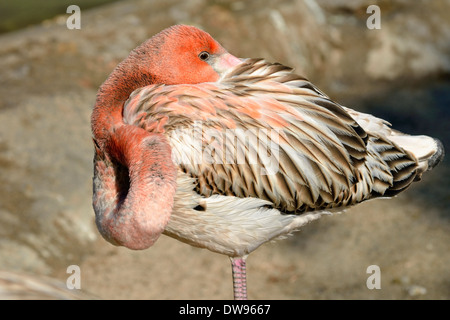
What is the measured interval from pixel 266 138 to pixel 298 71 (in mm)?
3896

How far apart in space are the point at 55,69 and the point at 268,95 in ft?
11.2

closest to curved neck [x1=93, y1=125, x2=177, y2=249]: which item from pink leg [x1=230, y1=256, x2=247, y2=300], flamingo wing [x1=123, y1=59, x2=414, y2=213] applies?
flamingo wing [x1=123, y1=59, x2=414, y2=213]

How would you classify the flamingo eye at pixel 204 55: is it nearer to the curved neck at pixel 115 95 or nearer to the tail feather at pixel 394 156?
the curved neck at pixel 115 95

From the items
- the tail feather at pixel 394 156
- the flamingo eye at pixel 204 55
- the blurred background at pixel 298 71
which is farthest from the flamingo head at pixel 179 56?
the blurred background at pixel 298 71

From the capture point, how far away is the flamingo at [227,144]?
3.41m

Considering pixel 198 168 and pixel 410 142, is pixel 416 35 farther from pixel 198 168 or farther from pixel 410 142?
pixel 198 168

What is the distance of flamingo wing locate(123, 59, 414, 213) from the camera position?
3469mm

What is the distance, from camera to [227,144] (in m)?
3.52

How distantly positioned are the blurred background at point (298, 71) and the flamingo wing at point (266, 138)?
4.70 feet

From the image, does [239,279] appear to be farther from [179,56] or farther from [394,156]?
[179,56]

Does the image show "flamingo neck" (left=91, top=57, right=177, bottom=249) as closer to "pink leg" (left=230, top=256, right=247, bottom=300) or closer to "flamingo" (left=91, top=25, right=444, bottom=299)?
"flamingo" (left=91, top=25, right=444, bottom=299)

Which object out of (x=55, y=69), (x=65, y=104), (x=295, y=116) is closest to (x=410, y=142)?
(x=295, y=116)

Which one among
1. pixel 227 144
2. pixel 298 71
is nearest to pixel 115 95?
pixel 227 144

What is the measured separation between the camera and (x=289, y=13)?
748 cm
